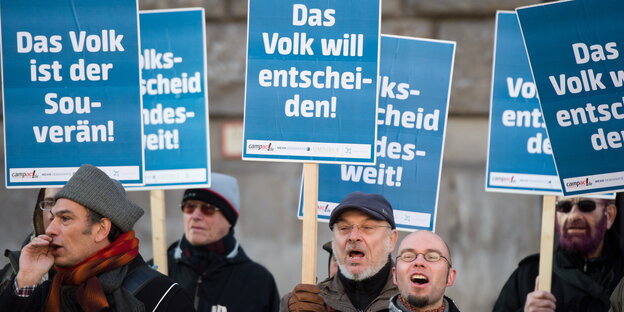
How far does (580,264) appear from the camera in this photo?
539 cm

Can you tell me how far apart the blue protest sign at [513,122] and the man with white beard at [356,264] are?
129cm

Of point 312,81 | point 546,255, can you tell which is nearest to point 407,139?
point 312,81

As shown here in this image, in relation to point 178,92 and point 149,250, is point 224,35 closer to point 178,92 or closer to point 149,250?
point 149,250

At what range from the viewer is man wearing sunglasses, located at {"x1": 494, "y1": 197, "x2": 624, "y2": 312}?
5.23 m

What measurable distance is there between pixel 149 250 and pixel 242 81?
144 centimetres

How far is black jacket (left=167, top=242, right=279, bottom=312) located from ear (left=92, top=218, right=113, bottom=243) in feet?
4.71

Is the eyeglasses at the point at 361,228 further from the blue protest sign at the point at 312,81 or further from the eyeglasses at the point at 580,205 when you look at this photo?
the eyeglasses at the point at 580,205

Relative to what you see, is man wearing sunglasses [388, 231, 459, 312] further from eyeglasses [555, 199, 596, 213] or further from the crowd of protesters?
eyeglasses [555, 199, 596, 213]

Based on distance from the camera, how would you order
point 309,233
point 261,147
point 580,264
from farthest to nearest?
point 580,264, point 261,147, point 309,233

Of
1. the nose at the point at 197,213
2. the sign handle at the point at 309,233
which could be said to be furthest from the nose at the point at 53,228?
the nose at the point at 197,213

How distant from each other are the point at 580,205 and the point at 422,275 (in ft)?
5.93

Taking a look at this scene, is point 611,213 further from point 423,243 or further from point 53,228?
point 53,228

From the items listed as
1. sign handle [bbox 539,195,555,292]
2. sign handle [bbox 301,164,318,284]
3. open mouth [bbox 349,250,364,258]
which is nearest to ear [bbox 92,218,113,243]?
sign handle [bbox 301,164,318,284]

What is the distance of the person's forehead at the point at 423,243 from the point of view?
13.2 ft
